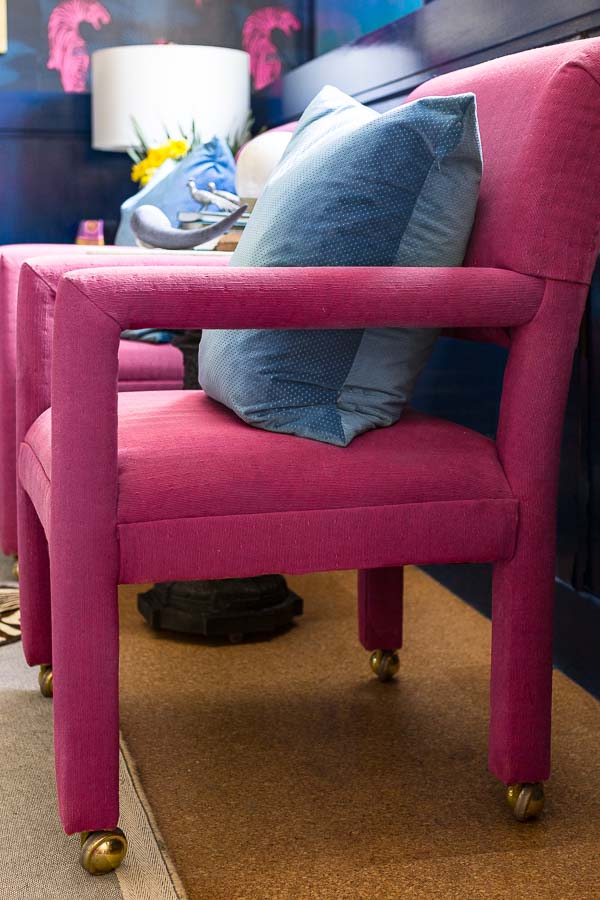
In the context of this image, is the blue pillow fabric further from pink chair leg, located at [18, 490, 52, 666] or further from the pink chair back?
the pink chair back

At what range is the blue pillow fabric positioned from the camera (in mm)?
A: 2992

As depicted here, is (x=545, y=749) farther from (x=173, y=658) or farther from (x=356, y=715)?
(x=173, y=658)

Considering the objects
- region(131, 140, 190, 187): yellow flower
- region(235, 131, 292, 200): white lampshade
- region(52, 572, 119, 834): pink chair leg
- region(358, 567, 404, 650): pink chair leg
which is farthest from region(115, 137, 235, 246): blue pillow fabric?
region(52, 572, 119, 834): pink chair leg

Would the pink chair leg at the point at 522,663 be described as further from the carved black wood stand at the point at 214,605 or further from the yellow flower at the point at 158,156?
the yellow flower at the point at 158,156

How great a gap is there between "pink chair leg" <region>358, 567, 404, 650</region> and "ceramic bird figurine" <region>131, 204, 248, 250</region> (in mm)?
635

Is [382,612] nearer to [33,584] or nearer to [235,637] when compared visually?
[235,637]

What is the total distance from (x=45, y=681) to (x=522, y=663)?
0.79m

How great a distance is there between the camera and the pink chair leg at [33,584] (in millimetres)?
1635

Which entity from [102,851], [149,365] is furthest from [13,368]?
[102,851]

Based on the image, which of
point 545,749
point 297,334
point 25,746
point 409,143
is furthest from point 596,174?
point 25,746

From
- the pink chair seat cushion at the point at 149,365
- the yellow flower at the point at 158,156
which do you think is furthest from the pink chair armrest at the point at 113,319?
the yellow flower at the point at 158,156

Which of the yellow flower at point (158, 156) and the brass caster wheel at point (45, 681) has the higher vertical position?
the yellow flower at point (158, 156)

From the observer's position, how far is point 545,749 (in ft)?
4.61

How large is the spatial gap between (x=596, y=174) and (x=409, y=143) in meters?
0.23
